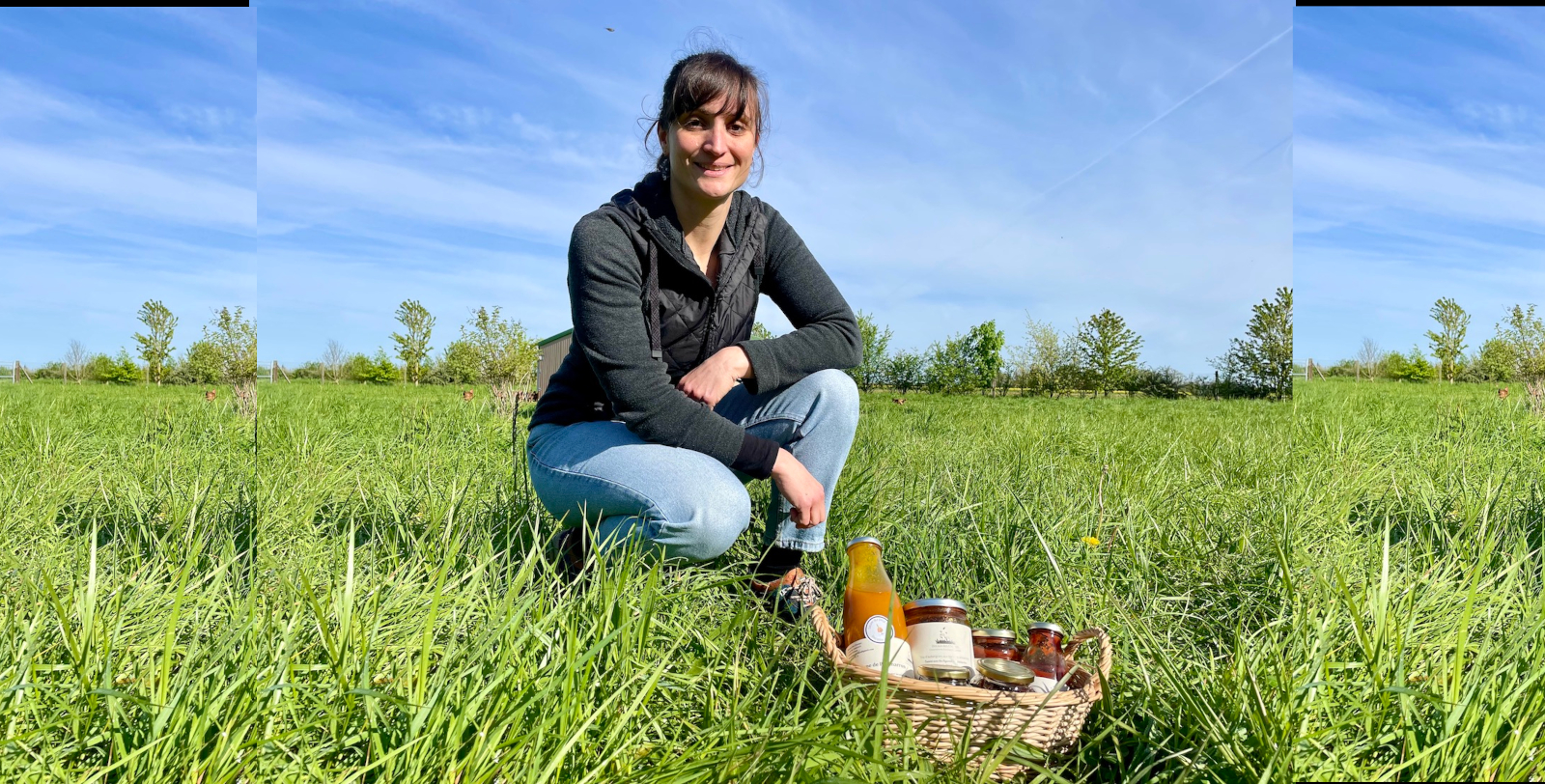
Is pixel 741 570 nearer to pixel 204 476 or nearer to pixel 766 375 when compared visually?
pixel 766 375

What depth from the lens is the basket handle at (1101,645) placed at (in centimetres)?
162

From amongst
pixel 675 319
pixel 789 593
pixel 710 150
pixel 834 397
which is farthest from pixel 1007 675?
pixel 710 150

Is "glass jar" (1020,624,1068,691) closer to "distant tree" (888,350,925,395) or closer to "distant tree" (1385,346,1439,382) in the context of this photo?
"distant tree" (1385,346,1439,382)

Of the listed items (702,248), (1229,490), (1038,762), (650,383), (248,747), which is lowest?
(1038,762)

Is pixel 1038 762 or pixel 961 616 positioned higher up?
pixel 961 616

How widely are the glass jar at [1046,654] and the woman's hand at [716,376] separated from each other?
975 mm

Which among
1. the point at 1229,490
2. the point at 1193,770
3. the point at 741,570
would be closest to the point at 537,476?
the point at 741,570

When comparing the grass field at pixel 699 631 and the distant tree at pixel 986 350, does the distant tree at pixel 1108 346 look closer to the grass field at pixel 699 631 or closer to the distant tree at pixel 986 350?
the distant tree at pixel 986 350

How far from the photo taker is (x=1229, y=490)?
3.17 m

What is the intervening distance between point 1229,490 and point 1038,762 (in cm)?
201

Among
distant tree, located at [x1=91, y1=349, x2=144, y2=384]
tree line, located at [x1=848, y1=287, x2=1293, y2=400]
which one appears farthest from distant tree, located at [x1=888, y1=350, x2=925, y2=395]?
distant tree, located at [x1=91, y1=349, x2=144, y2=384]

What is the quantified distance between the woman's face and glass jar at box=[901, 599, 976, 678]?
4.08ft

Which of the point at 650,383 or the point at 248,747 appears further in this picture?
the point at 650,383

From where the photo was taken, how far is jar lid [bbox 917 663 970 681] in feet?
5.31
